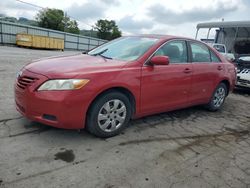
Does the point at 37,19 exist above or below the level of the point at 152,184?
above

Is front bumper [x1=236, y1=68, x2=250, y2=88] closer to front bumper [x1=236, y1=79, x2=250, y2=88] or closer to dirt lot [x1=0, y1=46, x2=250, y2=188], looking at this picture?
front bumper [x1=236, y1=79, x2=250, y2=88]

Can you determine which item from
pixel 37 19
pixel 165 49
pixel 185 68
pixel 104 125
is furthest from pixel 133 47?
pixel 37 19

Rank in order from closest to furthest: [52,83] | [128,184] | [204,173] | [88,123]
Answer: [128,184]
[204,173]
[52,83]
[88,123]

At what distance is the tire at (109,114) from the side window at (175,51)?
107cm

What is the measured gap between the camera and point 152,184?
8.95 ft

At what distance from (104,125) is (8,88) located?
353 centimetres

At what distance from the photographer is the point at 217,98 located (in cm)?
584

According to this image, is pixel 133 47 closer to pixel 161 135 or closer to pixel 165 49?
pixel 165 49

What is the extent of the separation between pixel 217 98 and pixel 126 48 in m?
2.65

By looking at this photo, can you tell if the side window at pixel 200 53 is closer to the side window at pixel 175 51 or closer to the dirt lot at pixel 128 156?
the side window at pixel 175 51

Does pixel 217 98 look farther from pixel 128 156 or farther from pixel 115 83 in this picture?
pixel 128 156

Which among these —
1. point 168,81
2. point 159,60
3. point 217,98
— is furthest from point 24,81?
point 217,98

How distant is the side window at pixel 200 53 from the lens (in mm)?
5035

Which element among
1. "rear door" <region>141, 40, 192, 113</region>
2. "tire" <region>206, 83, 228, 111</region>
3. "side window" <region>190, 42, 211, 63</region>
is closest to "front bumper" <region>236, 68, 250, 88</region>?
"tire" <region>206, 83, 228, 111</region>
